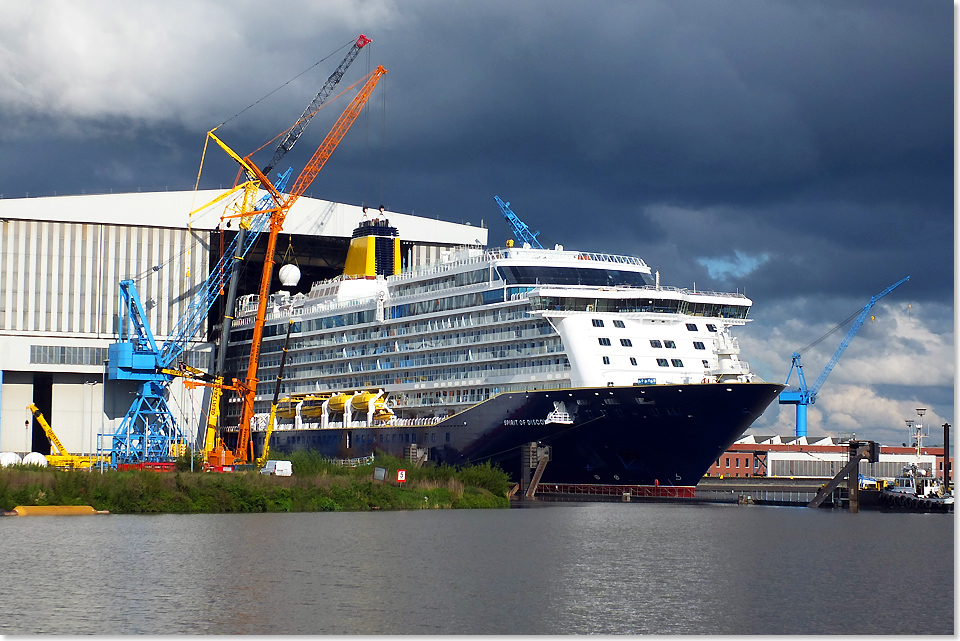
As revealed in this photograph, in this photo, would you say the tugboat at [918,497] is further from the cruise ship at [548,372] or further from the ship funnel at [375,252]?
the ship funnel at [375,252]

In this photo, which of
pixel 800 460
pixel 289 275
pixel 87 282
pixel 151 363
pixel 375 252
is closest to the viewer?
pixel 375 252

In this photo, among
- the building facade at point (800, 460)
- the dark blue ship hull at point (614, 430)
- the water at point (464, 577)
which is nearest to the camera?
Result: the water at point (464, 577)

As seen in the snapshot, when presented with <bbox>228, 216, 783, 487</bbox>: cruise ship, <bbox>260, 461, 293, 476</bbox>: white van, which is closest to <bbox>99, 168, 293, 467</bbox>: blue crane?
<bbox>228, 216, 783, 487</bbox>: cruise ship

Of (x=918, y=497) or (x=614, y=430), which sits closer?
(x=614, y=430)

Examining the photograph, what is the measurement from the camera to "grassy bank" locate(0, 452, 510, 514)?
6256 centimetres

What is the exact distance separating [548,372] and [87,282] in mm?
53957

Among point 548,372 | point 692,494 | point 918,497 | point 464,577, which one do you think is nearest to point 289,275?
point 548,372

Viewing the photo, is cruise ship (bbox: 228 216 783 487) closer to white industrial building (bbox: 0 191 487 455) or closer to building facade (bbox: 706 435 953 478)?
white industrial building (bbox: 0 191 487 455)

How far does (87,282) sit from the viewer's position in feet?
366

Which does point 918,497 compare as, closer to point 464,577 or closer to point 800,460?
point 464,577

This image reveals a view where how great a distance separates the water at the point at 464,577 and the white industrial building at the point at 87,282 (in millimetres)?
56015

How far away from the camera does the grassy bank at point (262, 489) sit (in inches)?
2463

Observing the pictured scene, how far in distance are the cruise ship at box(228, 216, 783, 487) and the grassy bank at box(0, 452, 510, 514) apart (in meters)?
5.09

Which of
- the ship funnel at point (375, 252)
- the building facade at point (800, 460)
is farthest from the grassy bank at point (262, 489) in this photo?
the building facade at point (800, 460)
